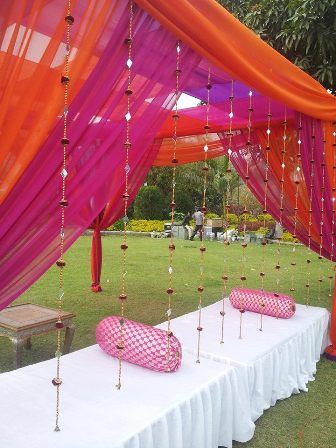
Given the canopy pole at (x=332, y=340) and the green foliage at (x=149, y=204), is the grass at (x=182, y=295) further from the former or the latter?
the green foliage at (x=149, y=204)

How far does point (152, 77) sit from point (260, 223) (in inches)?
641

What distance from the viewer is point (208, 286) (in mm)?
7551

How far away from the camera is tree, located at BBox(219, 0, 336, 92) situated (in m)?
5.77

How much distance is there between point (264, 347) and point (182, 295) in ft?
12.2

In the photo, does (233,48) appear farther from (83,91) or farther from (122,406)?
(122,406)

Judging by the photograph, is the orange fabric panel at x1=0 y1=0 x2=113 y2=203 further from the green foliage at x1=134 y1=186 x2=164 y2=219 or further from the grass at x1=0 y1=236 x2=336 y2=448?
the green foliage at x1=134 y1=186 x2=164 y2=219

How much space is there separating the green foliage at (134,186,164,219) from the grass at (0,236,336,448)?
495 centimetres

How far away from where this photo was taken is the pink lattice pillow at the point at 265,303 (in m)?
4.05

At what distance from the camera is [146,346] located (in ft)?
8.69

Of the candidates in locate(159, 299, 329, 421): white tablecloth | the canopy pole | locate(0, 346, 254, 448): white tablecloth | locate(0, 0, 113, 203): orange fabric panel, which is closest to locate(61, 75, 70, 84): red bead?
locate(0, 0, 113, 203): orange fabric panel

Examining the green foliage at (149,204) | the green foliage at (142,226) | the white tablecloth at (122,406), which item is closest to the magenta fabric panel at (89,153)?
the white tablecloth at (122,406)

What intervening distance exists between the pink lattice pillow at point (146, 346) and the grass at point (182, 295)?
0.77 m

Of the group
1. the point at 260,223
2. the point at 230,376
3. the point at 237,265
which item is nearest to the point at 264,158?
the point at 230,376

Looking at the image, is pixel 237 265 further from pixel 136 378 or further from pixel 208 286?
pixel 136 378
